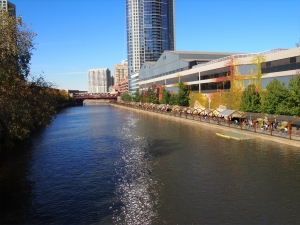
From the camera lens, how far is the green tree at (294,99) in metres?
31.3

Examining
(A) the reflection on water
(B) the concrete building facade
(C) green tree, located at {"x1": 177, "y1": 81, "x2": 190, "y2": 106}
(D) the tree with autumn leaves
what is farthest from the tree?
(C) green tree, located at {"x1": 177, "y1": 81, "x2": 190, "y2": 106}

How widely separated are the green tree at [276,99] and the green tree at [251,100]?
4509 millimetres

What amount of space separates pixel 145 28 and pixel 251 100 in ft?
530

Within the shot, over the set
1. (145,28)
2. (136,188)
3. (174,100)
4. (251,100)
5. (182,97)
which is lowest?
(136,188)

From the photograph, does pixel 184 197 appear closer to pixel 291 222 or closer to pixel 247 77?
pixel 291 222

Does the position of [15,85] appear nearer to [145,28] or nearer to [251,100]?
[251,100]

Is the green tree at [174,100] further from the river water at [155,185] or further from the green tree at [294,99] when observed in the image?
the river water at [155,185]

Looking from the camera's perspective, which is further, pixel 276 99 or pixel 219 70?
pixel 219 70

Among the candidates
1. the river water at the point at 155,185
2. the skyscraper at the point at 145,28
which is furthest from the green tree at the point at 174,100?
the skyscraper at the point at 145,28

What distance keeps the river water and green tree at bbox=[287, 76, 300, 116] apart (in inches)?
235

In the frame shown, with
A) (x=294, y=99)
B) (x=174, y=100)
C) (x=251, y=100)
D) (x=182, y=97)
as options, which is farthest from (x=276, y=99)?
(x=174, y=100)

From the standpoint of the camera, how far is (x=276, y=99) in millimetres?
34219

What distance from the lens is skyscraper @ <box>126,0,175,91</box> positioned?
192 m

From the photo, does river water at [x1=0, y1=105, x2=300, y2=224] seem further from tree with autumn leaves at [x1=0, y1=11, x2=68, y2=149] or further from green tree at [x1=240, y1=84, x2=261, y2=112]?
green tree at [x1=240, y1=84, x2=261, y2=112]
